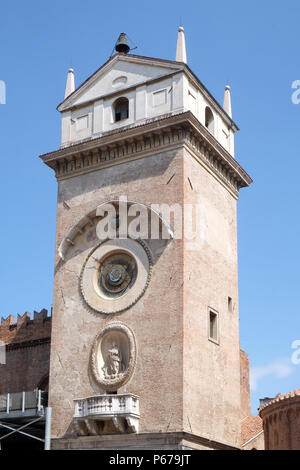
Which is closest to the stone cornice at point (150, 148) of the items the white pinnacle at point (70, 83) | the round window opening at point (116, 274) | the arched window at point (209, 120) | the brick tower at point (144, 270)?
the brick tower at point (144, 270)

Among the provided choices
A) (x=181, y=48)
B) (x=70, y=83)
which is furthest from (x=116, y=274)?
(x=70, y=83)

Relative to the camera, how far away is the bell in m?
33.9

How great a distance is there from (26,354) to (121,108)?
12.3 m

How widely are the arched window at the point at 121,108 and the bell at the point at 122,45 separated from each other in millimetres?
3540

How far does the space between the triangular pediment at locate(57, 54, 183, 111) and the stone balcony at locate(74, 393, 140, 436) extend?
12529 mm

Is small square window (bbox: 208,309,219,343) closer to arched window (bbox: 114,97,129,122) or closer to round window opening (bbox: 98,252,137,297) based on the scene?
round window opening (bbox: 98,252,137,297)

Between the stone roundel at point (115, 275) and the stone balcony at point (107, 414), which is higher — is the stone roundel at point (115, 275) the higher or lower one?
the higher one

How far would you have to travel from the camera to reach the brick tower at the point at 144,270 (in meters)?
26.3

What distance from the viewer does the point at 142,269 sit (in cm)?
2812

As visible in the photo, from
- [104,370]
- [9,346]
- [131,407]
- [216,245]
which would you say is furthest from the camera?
[9,346]

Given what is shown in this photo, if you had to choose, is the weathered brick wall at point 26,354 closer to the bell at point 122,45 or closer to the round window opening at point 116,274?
the round window opening at point 116,274
